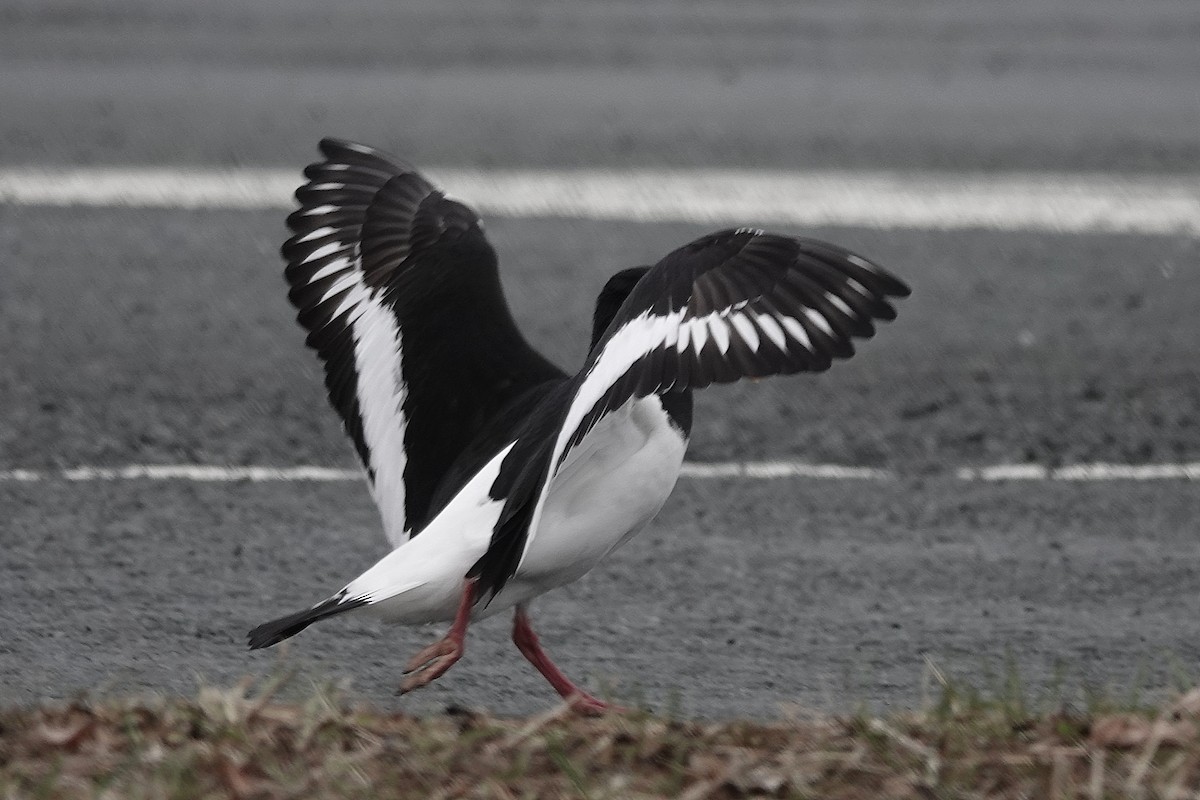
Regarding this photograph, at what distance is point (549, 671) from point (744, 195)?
4.74 meters

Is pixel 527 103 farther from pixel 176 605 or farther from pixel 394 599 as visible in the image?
pixel 394 599

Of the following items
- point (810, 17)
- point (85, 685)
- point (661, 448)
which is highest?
point (810, 17)

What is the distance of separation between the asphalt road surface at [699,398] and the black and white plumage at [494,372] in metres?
0.36

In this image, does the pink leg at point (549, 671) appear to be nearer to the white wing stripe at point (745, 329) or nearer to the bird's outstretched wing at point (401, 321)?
the bird's outstretched wing at point (401, 321)

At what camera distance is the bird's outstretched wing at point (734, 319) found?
3.25 m

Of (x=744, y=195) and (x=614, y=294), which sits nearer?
(x=614, y=294)

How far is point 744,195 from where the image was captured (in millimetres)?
8203

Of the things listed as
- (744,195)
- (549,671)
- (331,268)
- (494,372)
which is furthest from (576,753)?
(744,195)

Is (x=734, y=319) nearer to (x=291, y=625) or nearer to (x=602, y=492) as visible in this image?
(x=602, y=492)

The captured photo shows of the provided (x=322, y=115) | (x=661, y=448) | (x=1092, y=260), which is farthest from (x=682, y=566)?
(x=322, y=115)

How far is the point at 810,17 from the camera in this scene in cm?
1212

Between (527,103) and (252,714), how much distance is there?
680 centimetres

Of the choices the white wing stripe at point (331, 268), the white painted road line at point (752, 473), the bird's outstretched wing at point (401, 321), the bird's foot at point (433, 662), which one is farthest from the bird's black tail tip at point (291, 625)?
the white painted road line at point (752, 473)

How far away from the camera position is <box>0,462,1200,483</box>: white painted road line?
17.3 feet
